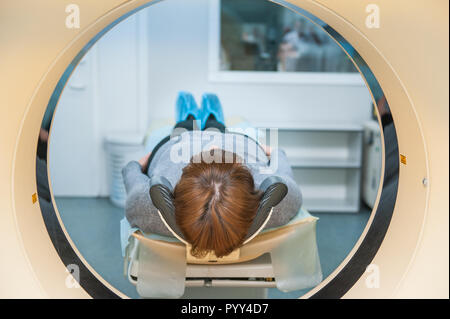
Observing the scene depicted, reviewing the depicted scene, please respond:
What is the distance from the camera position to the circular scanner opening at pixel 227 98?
391cm

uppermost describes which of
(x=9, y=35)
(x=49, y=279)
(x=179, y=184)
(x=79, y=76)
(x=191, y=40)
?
(x=191, y=40)

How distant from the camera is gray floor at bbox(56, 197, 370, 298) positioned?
2777 millimetres

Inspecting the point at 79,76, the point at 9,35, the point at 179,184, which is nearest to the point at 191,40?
the point at 79,76

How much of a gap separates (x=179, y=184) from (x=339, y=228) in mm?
2337

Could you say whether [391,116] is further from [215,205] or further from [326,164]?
[326,164]

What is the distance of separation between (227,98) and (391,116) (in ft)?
9.62

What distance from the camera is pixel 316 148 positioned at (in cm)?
420

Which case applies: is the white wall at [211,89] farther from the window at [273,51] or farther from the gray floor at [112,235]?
the gray floor at [112,235]

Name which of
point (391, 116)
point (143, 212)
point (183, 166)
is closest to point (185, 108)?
point (183, 166)

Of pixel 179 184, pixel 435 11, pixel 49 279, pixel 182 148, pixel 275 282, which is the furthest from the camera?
pixel 182 148

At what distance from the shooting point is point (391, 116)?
134cm

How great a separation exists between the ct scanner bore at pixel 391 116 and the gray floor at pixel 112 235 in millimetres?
1356

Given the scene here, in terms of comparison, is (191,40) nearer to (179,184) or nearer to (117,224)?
(117,224)

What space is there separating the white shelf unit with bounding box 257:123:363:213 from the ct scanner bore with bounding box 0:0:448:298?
2648 mm
